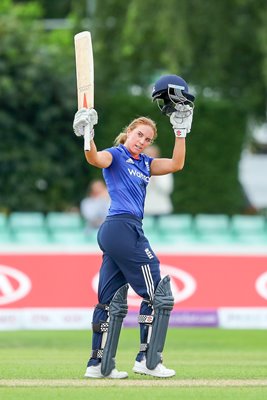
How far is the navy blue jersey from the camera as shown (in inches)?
340

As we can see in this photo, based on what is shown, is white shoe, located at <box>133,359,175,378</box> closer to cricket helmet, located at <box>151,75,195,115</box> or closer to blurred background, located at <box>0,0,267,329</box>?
cricket helmet, located at <box>151,75,195,115</box>

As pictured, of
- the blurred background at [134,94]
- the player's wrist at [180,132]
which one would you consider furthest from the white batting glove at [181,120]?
the blurred background at [134,94]

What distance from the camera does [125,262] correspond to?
8617mm

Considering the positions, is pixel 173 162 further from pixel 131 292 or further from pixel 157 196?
pixel 157 196

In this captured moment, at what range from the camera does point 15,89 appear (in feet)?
84.7

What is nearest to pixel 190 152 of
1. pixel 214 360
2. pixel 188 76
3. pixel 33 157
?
pixel 188 76

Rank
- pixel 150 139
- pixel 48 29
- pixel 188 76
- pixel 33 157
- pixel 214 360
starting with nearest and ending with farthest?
pixel 150 139, pixel 214 360, pixel 33 157, pixel 188 76, pixel 48 29

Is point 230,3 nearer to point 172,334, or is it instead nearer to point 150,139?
point 172,334

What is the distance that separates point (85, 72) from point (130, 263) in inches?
51.1

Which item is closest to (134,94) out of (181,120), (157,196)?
(157,196)

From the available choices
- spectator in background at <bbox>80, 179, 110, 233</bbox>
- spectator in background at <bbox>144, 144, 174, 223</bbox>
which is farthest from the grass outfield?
spectator in background at <bbox>144, 144, 174, 223</bbox>

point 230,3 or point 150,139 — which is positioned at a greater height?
point 230,3

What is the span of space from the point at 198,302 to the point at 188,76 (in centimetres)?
1327

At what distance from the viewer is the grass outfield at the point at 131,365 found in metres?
7.91
